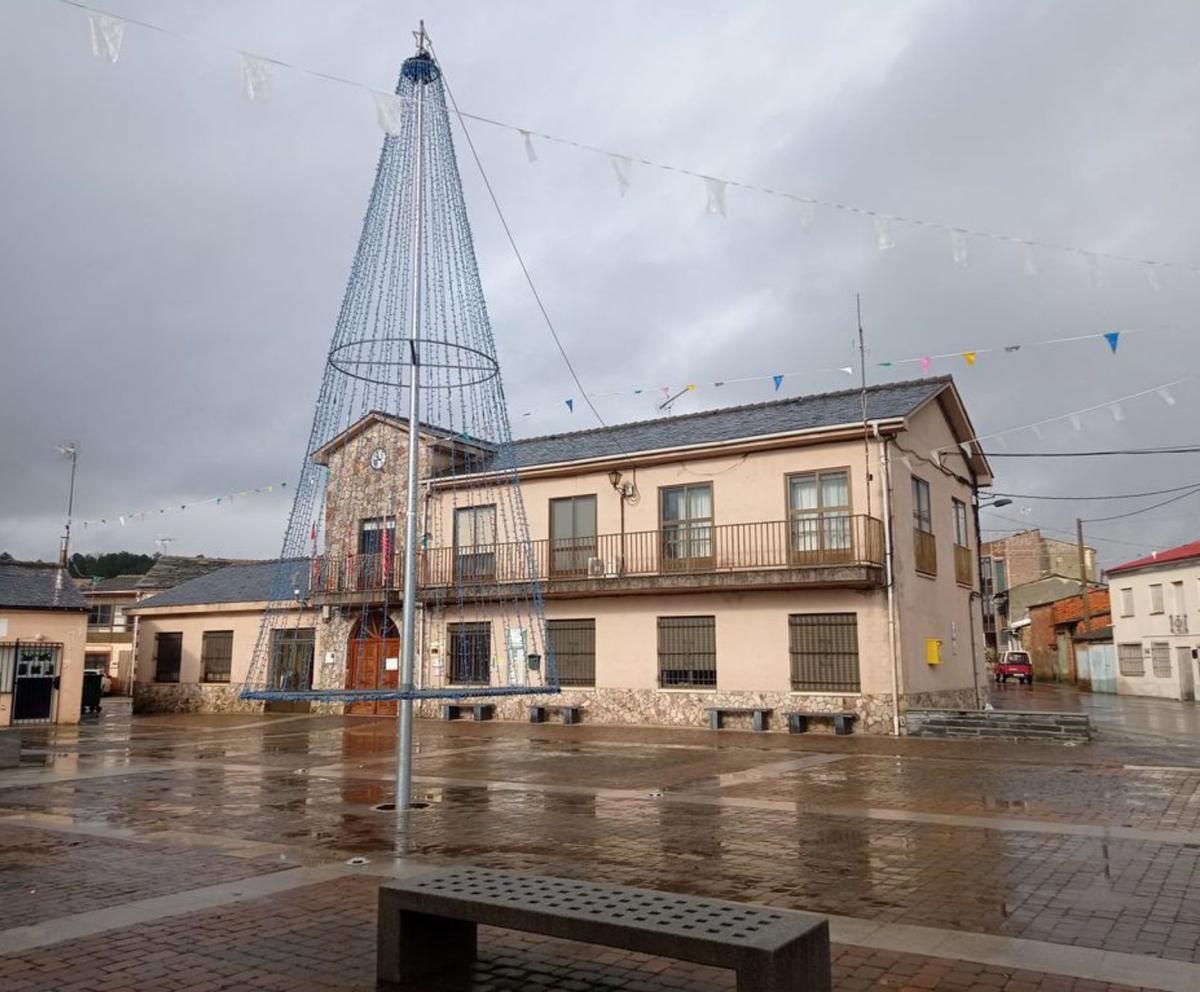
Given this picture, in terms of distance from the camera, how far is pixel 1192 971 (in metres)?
4.75

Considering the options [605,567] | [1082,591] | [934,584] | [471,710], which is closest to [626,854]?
[605,567]

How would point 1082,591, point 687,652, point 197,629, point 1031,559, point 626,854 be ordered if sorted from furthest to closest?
1. point 1031,559
2. point 1082,591
3. point 197,629
4. point 687,652
5. point 626,854

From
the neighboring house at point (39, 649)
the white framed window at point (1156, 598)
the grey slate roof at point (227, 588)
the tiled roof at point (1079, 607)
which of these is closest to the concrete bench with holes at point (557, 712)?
the grey slate roof at point (227, 588)

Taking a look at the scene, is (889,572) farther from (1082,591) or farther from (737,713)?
(1082,591)

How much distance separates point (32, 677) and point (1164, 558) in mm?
36937

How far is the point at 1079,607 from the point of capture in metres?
50.4

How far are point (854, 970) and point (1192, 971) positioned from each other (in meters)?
1.63

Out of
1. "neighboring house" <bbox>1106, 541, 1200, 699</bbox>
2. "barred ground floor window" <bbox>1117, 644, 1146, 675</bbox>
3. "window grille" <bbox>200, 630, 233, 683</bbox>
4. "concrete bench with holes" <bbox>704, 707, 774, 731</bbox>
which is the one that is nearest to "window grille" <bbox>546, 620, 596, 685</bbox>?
"concrete bench with holes" <bbox>704, 707, 774, 731</bbox>

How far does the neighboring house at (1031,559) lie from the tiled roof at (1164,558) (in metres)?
25.8

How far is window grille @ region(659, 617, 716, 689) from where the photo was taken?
21.7m

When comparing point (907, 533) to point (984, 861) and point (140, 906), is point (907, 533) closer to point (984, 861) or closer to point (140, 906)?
point (984, 861)

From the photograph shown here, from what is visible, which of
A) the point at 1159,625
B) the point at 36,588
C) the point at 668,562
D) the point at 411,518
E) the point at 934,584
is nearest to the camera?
the point at 411,518

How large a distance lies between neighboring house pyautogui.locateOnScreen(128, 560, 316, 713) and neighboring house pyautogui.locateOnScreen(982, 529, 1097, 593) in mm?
50658

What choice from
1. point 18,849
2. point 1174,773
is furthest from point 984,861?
point 18,849
